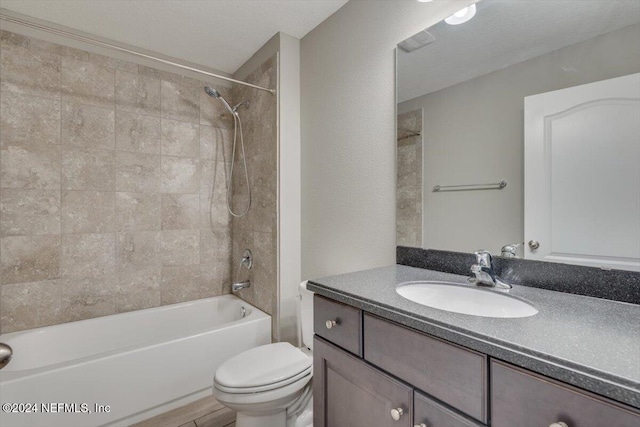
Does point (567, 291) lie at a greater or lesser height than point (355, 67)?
lesser

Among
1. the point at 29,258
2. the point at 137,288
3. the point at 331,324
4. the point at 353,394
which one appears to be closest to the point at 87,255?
the point at 29,258

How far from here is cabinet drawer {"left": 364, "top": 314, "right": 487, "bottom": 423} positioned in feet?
2.07

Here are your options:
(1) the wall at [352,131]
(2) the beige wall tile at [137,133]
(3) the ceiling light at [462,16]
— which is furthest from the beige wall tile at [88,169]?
(3) the ceiling light at [462,16]

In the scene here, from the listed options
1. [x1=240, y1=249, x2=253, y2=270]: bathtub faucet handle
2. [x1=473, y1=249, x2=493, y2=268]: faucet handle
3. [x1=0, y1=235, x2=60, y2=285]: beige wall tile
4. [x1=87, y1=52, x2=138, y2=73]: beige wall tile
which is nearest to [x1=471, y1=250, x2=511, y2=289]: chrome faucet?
[x1=473, y1=249, x2=493, y2=268]: faucet handle

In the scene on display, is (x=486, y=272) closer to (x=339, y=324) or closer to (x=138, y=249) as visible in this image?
(x=339, y=324)

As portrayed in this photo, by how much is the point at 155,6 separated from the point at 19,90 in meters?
1.03

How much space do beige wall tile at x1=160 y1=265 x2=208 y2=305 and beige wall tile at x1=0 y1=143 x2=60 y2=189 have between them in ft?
3.16

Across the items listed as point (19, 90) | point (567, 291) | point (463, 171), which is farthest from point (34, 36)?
point (567, 291)

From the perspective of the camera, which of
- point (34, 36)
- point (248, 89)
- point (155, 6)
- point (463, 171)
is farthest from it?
point (248, 89)

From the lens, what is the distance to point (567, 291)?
945mm

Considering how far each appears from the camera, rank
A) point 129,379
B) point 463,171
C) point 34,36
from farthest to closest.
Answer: point 34,36
point 129,379
point 463,171

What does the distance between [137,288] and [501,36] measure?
2.68m

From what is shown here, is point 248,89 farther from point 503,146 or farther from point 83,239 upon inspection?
point 503,146

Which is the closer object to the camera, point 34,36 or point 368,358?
point 368,358
